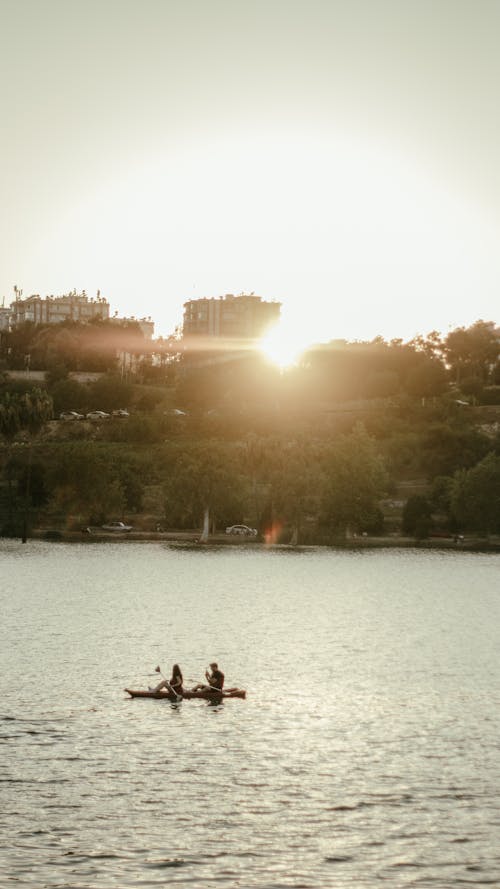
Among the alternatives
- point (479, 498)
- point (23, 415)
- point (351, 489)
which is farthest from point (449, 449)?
point (23, 415)

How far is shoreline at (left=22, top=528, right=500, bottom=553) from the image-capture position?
152125 mm

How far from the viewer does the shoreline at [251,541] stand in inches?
5989

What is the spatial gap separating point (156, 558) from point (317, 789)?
97598mm

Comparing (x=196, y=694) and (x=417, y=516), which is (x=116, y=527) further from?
(x=196, y=694)

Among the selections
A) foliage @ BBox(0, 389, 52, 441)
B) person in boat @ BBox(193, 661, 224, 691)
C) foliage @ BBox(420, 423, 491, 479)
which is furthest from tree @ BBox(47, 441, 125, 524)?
person in boat @ BBox(193, 661, 224, 691)

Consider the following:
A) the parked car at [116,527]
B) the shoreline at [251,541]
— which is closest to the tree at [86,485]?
the parked car at [116,527]

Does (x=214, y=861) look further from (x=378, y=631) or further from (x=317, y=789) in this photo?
(x=378, y=631)

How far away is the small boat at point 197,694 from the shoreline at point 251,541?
97.1 meters

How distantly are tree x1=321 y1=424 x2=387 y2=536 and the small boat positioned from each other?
10030 centimetres

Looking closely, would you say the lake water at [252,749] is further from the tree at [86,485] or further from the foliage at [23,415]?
the foliage at [23,415]

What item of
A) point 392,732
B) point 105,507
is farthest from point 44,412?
point 392,732

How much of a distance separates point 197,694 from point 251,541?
106 meters

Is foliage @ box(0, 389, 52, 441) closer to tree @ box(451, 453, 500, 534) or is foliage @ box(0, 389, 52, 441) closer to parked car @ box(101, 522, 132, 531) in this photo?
parked car @ box(101, 522, 132, 531)

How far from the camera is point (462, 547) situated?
151625mm
